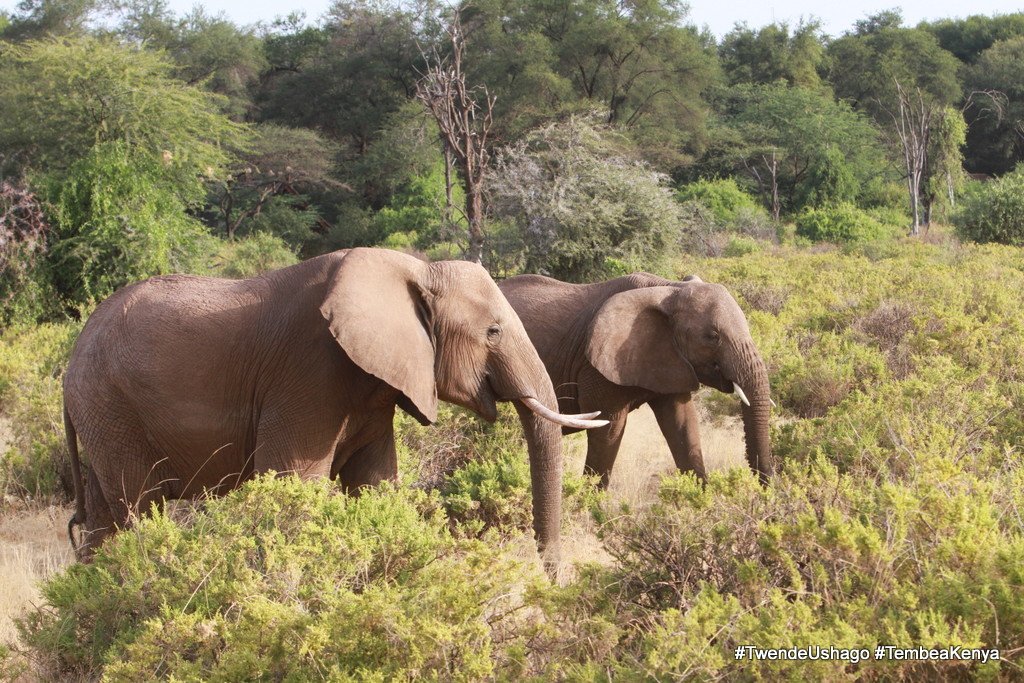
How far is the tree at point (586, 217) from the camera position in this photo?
62.2 feet

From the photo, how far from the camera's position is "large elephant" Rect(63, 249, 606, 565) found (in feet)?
15.4

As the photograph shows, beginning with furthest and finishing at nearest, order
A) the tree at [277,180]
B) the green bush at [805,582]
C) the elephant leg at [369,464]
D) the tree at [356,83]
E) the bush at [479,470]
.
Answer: the tree at [356,83], the tree at [277,180], the bush at [479,470], the elephant leg at [369,464], the green bush at [805,582]

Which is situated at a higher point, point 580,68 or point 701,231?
point 580,68

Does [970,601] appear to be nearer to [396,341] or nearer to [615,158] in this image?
[396,341]

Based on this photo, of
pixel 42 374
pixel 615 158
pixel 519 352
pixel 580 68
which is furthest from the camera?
pixel 580 68

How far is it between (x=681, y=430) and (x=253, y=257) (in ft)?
73.2

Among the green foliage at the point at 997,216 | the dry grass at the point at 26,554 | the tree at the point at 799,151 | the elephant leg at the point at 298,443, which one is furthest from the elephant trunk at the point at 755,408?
the tree at the point at 799,151

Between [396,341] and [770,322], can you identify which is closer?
[396,341]

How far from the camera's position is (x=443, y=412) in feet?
24.3

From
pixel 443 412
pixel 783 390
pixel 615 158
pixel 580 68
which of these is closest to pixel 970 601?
pixel 443 412

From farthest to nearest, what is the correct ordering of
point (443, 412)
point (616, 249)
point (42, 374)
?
1. point (616, 249)
2. point (42, 374)
3. point (443, 412)

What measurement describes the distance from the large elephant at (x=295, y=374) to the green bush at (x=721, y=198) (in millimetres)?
30962

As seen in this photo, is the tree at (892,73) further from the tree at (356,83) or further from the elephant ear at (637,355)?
the elephant ear at (637,355)

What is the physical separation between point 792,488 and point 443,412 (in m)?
3.92
